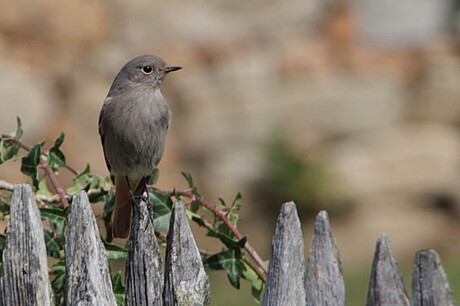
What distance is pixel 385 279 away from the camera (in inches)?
109

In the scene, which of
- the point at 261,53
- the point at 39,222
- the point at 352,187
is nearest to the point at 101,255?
the point at 39,222

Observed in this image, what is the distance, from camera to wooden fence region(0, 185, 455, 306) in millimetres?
2711

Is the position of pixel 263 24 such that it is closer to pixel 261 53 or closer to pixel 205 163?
pixel 261 53

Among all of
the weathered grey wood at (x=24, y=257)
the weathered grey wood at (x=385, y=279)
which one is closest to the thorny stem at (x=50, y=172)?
the weathered grey wood at (x=24, y=257)

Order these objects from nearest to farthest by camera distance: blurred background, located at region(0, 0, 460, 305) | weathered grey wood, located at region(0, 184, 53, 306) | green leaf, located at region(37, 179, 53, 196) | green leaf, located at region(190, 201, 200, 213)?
weathered grey wood, located at region(0, 184, 53, 306)
green leaf, located at region(190, 201, 200, 213)
green leaf, located at region(37, 179, 53, 196)
blurred background, located at region(0, 0, 460, 305)

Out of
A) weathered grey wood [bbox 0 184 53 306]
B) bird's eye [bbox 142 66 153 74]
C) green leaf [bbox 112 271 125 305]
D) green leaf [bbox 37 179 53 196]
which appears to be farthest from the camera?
bird's eye [bbox 142 66 153 74]

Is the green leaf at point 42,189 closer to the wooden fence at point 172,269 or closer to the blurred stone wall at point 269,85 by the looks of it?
the wooden fence at point 172,269

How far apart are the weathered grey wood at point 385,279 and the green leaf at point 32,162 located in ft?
4.08

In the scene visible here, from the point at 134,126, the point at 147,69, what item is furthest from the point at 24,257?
the point at 147,69

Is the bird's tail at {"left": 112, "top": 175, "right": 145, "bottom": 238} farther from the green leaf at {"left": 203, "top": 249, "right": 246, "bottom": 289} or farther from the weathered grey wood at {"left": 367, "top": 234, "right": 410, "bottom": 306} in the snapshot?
the weathered grey wood at {"left": 367, "top": 234, "right": 410, "bottom": 306}

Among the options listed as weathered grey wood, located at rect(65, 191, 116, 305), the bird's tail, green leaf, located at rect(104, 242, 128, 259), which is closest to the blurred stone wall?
the bird's tail

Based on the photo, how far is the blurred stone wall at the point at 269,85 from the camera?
12.4 meters

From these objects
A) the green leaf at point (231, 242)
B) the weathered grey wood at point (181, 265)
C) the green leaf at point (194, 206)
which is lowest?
the weathered grey wood at point (181, 265)

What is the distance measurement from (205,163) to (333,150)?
168 centimetres
